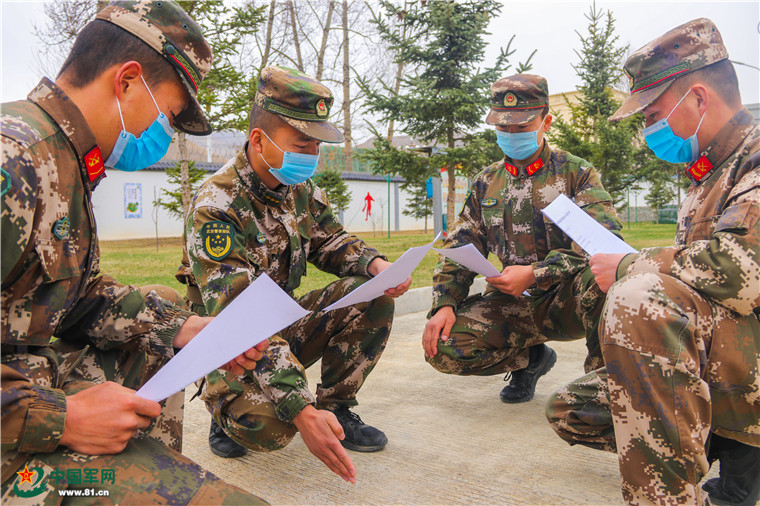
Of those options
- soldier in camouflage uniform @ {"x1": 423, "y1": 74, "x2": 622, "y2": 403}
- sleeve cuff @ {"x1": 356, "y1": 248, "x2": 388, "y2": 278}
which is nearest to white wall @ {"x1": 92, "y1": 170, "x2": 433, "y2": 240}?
soldier in camouflage uniform @ {"x1": 423, "y1": 74, "x2": 622, "y2": 403}

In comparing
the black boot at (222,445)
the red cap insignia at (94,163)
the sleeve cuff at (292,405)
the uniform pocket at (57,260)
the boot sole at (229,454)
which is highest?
the red cap insignia at (94,163)

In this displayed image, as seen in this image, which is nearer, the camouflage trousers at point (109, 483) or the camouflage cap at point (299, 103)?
the camouflage trousers at point (109, 483)

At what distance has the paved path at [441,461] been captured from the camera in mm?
1916

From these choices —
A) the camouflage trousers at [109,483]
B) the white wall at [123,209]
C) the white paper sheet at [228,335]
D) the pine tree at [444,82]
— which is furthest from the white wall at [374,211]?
the camouflage trousers at [109,483]

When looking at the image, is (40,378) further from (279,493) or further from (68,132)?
(279,493)

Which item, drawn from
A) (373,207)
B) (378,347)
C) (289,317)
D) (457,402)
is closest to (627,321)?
(289,317)

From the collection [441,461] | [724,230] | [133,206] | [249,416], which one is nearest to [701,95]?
[724,230]

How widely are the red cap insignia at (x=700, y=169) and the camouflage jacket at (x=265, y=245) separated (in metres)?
1.34

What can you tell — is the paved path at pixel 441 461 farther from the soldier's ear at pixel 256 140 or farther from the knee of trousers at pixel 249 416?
the soldier's ear at pixel 256 140

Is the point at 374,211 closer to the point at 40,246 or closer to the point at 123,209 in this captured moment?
the point at 123,209

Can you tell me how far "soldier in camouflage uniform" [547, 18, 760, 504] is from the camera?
1528 millimetres

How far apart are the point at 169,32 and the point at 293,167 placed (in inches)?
33.8

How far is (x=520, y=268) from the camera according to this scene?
105 inches

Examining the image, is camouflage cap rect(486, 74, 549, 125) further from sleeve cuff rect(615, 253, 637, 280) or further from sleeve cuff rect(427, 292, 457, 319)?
sleeve cuff rect(615, 253, 637, 280)
